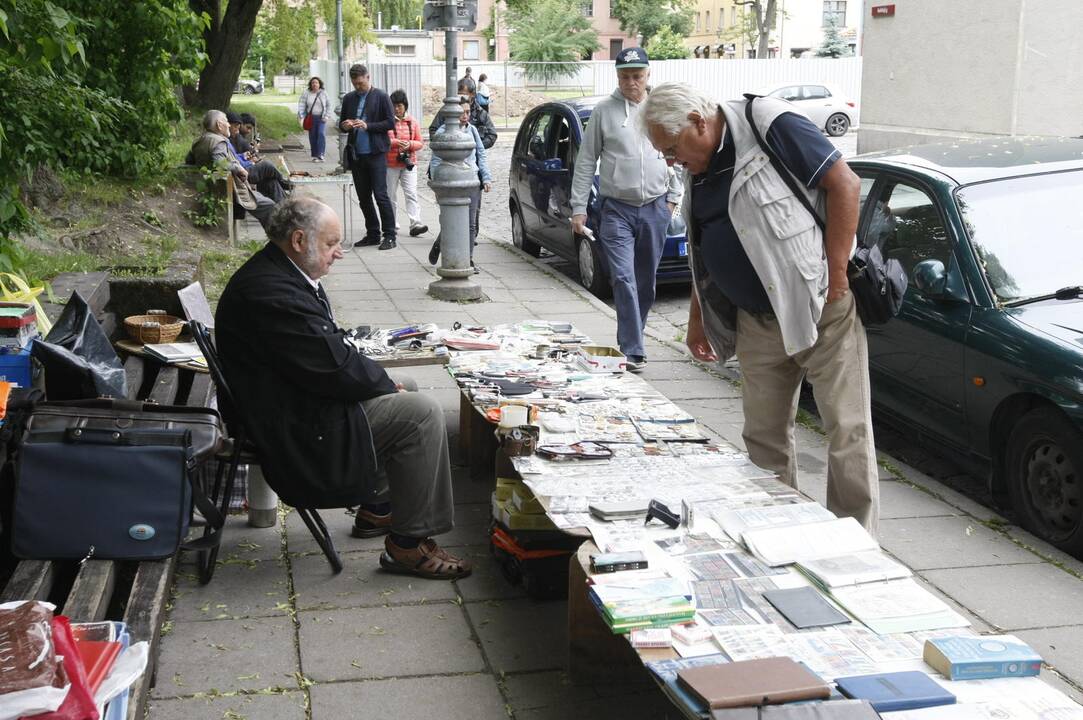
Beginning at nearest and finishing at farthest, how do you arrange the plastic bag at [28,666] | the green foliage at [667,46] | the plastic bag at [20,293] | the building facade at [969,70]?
the plastic bag at [28,666] → the plastic bag at [20,293] → the building facade at [969,70] → the green foliage at [667,46]

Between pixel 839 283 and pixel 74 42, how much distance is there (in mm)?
4011

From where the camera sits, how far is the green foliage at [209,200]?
13.4 meters

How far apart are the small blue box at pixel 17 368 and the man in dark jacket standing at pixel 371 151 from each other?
8383 mm

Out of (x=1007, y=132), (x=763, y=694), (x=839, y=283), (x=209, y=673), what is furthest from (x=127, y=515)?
(x=1007, y=132)

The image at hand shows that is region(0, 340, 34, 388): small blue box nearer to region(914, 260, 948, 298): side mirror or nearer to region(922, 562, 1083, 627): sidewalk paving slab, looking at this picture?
region(922, 562, 1083, 627): sidewalk paving slab

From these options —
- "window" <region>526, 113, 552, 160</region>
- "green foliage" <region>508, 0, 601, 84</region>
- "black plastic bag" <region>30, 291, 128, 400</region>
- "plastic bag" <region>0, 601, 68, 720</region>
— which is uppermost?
"green foliage" <region>508, 0, 601, 84</region>

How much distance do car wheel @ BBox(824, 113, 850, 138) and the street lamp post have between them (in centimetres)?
2552

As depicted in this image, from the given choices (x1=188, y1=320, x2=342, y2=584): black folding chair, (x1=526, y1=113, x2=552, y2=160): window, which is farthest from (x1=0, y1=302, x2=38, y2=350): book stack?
(x1=526, y1=113, x2=552, y2=160): window

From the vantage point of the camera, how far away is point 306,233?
15.4 ft

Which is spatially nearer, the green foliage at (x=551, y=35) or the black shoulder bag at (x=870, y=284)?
the black shoulder bag at (x=870, y=284)

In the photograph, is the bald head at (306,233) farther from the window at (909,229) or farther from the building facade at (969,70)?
the building facade at (969,70)

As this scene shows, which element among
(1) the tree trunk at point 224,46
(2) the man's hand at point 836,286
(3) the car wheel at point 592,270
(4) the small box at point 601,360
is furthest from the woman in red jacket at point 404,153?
(1) the tree trunk at point 224,46

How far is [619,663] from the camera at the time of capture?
395 centimetres

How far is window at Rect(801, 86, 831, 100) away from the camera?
114 feet
